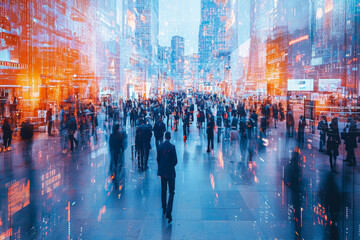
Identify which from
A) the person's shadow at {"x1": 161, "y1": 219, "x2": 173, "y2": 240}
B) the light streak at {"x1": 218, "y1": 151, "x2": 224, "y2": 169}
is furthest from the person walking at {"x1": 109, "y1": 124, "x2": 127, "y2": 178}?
the person's shadow at {"x1": 161, "y1": 219, "x2": 173, "y2": 240}

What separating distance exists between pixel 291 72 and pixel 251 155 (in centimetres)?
6040

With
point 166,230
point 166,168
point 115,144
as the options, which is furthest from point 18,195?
point 166,230

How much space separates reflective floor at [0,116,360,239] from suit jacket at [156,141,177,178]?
833 mm

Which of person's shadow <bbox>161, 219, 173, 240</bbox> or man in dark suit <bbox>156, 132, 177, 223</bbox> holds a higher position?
man in dark suit <bbox>156, 132, 177, 223</bbox>

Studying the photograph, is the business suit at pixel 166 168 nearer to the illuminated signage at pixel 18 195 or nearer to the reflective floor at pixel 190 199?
the reflective floor at pixel 190 199

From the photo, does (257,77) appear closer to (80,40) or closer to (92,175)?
(80,40)

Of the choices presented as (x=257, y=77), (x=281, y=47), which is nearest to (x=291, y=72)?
(x=281, y=47)

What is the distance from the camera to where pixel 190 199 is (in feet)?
21.6

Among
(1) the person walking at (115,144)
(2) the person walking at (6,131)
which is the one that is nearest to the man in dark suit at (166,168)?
(1) the person walking at (115,144)

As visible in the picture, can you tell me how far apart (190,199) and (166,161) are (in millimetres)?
1408

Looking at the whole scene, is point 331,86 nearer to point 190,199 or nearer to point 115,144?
point 115,144

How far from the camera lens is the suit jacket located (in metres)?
5.73

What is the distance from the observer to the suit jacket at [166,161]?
18.8 ft

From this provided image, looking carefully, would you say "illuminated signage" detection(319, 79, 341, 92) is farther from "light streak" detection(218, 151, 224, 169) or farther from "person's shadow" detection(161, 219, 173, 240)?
"person's shadow" detection(161, 219, 173, 240)
